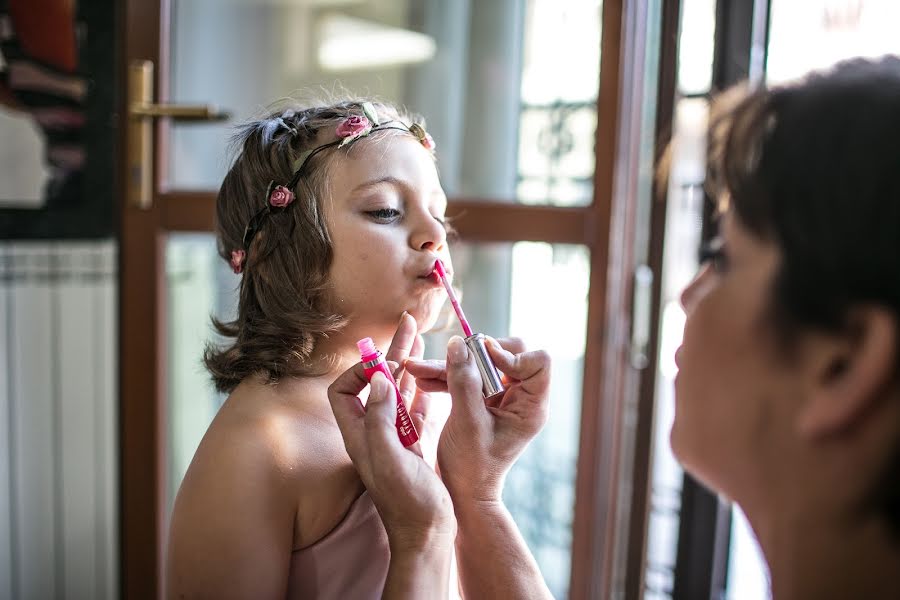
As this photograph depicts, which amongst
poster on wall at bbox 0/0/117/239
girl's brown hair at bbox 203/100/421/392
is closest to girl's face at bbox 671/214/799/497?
girl's brown hair at bbox 203/100/421/392

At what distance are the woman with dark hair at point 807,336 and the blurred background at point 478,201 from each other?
84 cm

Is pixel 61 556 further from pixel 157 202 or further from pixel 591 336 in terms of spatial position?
pixel 591 336

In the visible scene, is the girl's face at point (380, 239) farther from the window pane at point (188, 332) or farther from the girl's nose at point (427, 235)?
the window pane at point (188, 332)

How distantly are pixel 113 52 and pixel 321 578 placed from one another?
4.97 ft

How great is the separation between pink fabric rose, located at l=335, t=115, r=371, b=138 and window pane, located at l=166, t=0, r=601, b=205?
64 centimetres

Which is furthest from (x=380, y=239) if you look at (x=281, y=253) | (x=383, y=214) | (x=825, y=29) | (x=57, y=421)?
(x=57, y=421)

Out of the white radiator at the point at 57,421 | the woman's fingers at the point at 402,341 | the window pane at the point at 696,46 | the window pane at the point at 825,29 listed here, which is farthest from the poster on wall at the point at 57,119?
the window pane at the point at 825,29

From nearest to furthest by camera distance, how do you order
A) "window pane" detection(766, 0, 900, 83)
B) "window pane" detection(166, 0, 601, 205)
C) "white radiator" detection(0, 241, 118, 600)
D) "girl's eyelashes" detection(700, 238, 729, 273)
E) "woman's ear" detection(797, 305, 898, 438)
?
1. "woman's ear" detection(797, 305, 898, 438)
2. "girl's eyelashes" detection(700, 238, 729, 273)
3. "window pane" detection(766, 0, 900, 83)
4. "window pane" detection(166, 0, 601, 205)
5. "white radiator" detection(0, 241, 118, 600)

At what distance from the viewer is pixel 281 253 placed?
97 cm

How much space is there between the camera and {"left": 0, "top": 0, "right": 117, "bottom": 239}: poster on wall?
1.83 meters

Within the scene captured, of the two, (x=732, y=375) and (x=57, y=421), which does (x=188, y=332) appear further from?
→ (x=732, y=375)

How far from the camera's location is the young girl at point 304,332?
82cm

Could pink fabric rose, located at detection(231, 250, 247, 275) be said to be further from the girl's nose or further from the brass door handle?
the brass door handle

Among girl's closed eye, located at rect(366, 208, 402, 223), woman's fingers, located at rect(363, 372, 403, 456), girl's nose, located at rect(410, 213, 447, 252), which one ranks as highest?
girl's closed eye, located at rect(366, 208, 402, 223)
